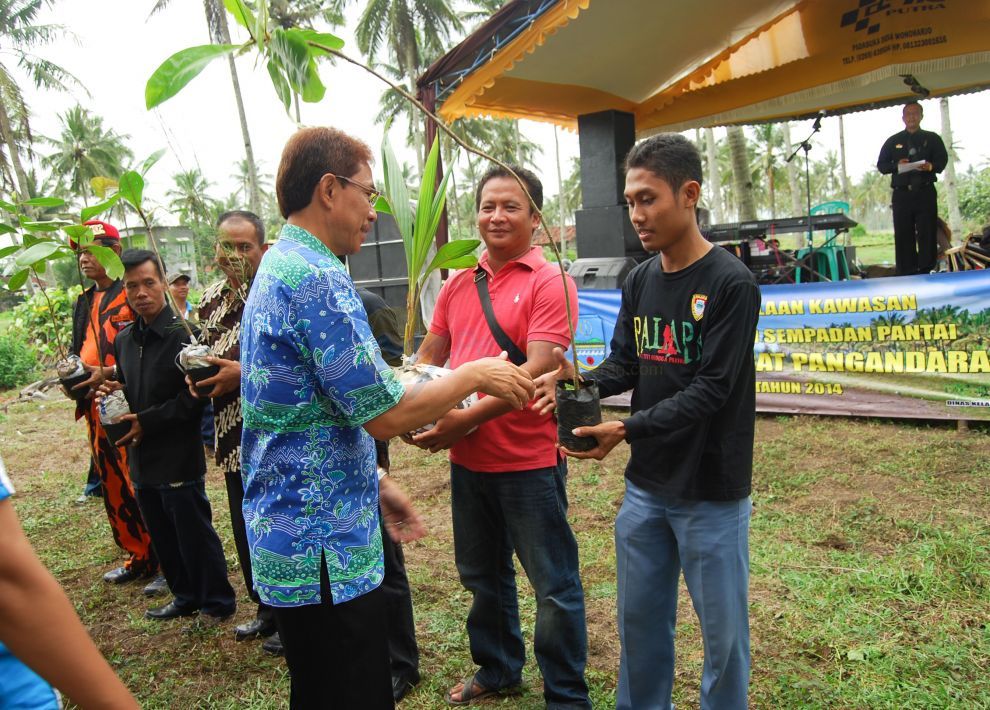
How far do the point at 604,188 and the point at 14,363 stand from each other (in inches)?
479

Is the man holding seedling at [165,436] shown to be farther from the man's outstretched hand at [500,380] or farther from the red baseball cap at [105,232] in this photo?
the man's outstretched hand at [500,380]

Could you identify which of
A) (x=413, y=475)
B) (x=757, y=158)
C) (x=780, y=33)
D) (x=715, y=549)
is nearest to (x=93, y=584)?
(x=413, y=475)

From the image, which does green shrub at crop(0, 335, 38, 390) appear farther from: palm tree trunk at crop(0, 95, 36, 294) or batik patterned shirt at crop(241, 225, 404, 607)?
batik patterned shirt at crop(241, 225, 404, 607)

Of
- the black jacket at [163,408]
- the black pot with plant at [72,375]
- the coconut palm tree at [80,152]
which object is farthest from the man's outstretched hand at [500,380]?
the coconut palm tree at [80,152]

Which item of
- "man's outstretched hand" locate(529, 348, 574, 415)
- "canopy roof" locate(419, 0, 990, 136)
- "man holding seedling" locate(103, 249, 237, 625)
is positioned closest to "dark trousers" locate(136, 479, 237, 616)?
"man holding seedling" locate(103, 249, 237, 625)

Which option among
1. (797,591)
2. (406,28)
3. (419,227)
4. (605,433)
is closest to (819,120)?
(797,591)

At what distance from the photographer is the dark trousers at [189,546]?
11.1 ft

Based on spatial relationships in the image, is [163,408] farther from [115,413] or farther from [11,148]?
[11,148]

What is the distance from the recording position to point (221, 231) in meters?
2.84

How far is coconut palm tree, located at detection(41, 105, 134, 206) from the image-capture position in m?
34.0

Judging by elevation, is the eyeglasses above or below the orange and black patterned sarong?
above

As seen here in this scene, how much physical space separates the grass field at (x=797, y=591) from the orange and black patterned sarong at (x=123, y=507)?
19 cm

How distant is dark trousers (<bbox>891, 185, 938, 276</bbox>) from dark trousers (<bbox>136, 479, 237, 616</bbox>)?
7.36 m

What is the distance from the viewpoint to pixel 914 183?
7.33 m
